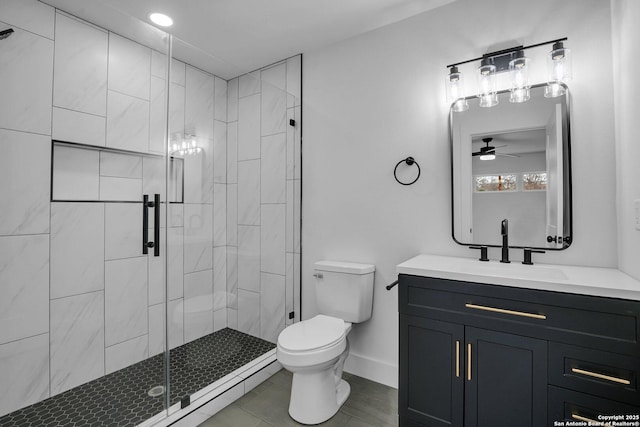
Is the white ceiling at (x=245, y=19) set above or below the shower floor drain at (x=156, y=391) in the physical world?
above

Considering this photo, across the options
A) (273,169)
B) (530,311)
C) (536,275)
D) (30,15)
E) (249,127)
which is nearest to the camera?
(530,311)

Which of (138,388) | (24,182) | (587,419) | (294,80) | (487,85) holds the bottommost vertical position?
(138,388)

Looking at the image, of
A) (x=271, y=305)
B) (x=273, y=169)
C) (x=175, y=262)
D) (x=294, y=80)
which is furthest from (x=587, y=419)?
(x=294, y=80)

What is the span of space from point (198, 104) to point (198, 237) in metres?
0.88

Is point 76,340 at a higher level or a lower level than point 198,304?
lower

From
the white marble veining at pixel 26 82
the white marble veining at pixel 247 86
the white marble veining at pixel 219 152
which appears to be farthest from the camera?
the white marble veining at pixel 247 86

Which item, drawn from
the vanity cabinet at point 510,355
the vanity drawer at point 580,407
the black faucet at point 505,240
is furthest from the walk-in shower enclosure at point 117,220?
the vanity drawer at point 580,407

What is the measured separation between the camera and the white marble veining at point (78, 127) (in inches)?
68.1

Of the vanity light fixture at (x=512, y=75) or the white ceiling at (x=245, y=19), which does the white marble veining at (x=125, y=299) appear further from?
the vanity light fixture at (x=512, y=75)

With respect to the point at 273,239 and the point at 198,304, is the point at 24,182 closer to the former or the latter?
the point at 198,304

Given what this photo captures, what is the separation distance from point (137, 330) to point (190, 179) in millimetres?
1042

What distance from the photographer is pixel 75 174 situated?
6.16ft

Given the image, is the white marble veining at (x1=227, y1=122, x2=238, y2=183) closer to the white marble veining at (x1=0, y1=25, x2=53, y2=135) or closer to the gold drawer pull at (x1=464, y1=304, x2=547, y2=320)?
the white marble veining at (x1=0, y1=25, x2=53, y2=135)

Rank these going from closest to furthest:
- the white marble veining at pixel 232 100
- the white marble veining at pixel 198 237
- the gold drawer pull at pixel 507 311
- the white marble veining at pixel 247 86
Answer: the gold drawer pull at pixel 507 311
the white marble veining at pixel 198 237
the white marble veining at pixel 232 100
the white marble veining at pixel 247 86
